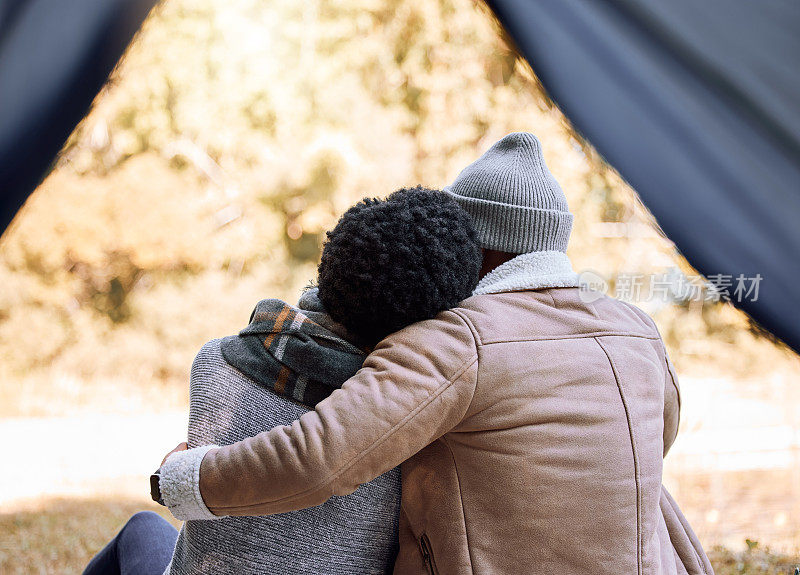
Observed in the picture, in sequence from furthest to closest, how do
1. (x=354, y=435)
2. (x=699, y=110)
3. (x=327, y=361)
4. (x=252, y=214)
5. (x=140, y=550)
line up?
(x=252, y=214), (x=140, y=550), (x=699, y=110), (x=327, y=361), (x=354, y=435)

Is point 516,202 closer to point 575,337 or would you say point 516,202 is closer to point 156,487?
point 575,337

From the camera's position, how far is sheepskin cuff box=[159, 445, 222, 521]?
73 centimetres

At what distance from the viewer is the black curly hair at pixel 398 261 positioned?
2.45ft

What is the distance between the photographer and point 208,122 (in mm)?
3318

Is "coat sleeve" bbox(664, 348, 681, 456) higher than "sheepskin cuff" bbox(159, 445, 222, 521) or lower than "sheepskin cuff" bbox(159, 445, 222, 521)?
lower

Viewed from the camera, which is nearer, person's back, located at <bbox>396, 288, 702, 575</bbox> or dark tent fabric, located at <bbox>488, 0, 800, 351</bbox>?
person's back, located at <bbox>396, 288, 702, 575</bbox>

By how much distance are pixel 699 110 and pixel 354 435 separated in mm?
711

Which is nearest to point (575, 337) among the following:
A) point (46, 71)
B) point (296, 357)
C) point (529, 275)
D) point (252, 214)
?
point (529, 275)

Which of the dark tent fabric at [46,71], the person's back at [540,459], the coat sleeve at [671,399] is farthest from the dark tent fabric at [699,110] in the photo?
the dark tent fabric at [46,71]

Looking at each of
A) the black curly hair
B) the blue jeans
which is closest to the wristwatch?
the black curly hair

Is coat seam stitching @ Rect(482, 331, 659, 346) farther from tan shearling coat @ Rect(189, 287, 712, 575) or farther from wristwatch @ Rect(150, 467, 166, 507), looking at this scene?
wristwatch @ Rect(150, 467, 166, 507)

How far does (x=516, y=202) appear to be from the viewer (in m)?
0.90

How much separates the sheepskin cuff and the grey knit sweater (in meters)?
0.06

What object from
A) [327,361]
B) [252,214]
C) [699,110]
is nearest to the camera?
[327,361]
